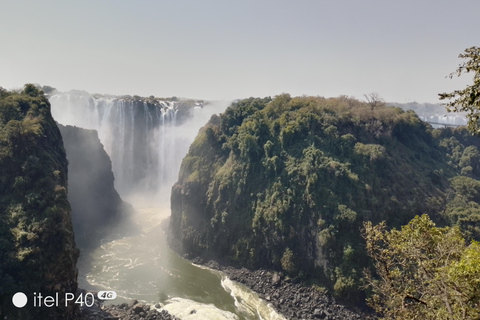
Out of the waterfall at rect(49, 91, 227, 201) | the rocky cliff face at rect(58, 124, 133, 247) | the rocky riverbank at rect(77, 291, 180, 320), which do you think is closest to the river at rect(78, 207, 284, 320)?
the rocky riverbank at rect(77, 291, 180, 320)

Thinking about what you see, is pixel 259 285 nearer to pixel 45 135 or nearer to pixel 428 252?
pixel 428 252

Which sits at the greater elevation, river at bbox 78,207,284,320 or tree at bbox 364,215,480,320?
tree at bbox 364,215,480,320

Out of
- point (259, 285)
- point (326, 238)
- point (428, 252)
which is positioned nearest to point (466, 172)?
point (326, 238)

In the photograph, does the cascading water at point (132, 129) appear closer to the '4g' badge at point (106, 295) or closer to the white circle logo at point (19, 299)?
Result: the '4g' badge at point (106, 295)

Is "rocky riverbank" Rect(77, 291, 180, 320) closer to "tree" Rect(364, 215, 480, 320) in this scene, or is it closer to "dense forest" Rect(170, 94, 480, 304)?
"dense forest" Rect(170, 94, 480, 304)

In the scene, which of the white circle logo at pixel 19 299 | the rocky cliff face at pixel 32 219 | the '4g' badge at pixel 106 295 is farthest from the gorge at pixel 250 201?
the '4g' badge at pixel 106 295

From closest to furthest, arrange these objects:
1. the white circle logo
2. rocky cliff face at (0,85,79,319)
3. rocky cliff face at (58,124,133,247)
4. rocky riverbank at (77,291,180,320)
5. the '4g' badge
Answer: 1. the white circle logo
2. rocky cliff face at (0,85,79,319)
3. rocky riverbank at (77,291,180,320)
4. the '4g' badge
5. rocky cliff face at (58,124,133,247)

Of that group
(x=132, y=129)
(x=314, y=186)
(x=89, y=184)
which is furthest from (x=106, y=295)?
(x=132, y=129)
